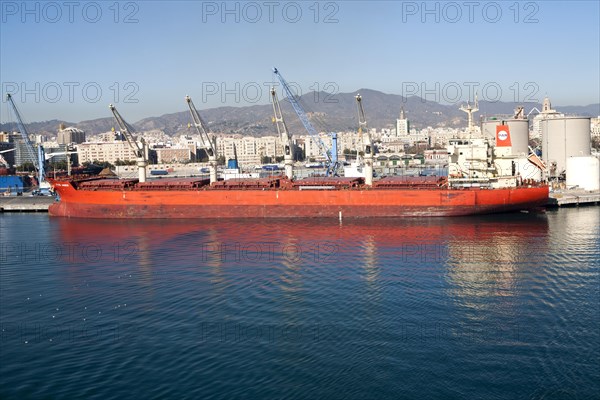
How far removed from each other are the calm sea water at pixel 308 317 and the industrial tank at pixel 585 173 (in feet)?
48.6

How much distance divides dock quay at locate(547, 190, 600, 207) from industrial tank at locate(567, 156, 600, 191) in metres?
1.87

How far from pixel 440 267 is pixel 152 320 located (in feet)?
32.3

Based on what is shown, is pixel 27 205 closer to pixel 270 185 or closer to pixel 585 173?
pixel 270 185

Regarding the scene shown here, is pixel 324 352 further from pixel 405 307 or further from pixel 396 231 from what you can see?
pixel 396 231

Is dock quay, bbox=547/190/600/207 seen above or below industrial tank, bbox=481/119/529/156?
below

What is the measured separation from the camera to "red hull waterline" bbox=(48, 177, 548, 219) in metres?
30.9

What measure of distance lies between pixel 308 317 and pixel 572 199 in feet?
85.2

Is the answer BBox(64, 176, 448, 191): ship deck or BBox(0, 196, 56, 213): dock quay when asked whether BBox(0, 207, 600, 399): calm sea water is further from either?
BBox(0, 196, 56, 213): dock quay

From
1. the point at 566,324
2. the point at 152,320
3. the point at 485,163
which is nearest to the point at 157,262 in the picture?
the point at 152,320

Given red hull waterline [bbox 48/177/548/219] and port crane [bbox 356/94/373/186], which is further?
port crane [bbox 356/94/373/186]

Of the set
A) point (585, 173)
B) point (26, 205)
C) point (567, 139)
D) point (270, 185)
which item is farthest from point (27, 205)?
point (567, 139)

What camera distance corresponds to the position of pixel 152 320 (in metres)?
15.1

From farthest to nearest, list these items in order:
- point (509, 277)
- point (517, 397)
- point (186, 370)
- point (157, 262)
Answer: point (157, 262)
point (509, 277)
point (186, 370)
point (517, 397)

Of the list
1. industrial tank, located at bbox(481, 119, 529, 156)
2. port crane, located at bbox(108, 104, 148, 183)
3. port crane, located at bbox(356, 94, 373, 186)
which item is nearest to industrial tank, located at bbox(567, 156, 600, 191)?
industrial tank, located at bbox(481, 119, 529, 156)
